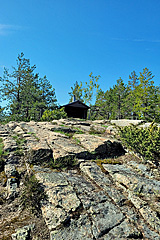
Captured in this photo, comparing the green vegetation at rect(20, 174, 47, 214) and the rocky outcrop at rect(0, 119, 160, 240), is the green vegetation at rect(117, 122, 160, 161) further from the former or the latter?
the green vegetation at rect(20, 174, 47, 214)

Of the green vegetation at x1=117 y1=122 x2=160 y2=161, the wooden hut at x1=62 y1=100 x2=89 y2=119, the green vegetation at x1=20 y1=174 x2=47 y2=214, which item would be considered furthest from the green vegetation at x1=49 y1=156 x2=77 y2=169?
the wooden hut at x1=62 y1=100 x2=89 y2=119

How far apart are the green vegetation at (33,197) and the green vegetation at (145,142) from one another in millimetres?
4007

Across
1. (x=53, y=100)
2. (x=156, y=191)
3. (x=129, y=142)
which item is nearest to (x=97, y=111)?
(x=53, y=100)

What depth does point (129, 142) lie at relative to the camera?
648 centimetres

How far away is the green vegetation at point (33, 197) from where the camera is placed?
3.19 meters

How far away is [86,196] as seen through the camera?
343 cm

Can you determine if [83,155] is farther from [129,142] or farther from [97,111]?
[97,111]

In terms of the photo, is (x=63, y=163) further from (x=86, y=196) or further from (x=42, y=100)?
(x=42, y=100)

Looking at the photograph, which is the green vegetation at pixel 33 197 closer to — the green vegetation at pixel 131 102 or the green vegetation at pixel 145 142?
the green vegetation at pixel 145 142

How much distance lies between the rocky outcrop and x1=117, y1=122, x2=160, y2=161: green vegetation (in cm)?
39

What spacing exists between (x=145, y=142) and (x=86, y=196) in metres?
3.32

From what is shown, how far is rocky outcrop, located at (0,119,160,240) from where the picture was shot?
→ 8.58 ft

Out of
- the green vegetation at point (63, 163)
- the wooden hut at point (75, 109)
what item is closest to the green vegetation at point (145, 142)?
the green vegetation at point (63, 163)

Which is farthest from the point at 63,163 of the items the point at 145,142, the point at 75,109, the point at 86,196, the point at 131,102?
the point at 131,102
